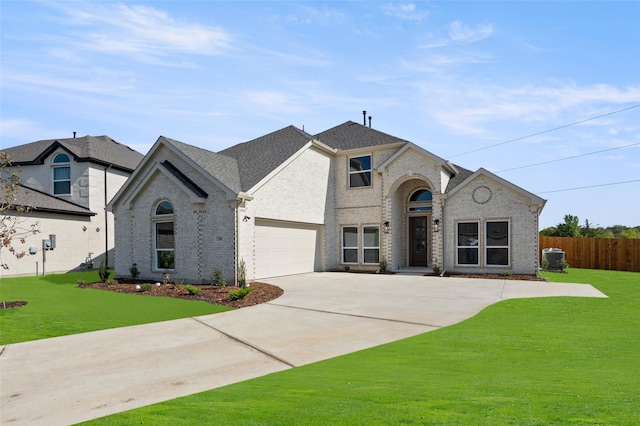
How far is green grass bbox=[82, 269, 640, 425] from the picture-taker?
3791 mm

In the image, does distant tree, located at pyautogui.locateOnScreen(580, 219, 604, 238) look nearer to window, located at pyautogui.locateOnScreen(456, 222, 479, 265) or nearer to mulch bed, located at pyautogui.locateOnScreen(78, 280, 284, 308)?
window, located at pyautogui.locateOnScreen(456, 222, 479, 265)

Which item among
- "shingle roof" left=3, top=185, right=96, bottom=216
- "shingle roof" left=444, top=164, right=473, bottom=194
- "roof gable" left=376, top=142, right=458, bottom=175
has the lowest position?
"shingle roof" left=3, top=185, right=96, bottom=216

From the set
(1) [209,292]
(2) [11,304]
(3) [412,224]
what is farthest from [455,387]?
(3) [412,224]

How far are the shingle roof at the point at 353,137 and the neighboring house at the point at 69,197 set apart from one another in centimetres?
1341

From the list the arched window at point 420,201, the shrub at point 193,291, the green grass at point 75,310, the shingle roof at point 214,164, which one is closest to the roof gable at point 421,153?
the arched window at point 420,201

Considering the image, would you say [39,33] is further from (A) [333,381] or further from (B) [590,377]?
(B) [590,377]

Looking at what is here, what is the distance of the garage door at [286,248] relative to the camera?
59.2 ft

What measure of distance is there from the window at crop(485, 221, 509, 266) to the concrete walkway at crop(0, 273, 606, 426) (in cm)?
629

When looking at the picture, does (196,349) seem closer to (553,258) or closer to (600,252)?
(553,258)

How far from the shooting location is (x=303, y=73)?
45.5ft

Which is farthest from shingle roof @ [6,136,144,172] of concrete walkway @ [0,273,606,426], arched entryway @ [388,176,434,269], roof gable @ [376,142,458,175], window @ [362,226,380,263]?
concrete walkway @ [0,273,606,426]

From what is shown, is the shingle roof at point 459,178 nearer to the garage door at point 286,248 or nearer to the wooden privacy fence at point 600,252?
the garage door at point 286,248

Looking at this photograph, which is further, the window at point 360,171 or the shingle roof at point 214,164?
the window at point 360,171

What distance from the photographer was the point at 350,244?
76.6ft
